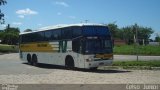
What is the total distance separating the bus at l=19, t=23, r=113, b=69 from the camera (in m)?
24.0

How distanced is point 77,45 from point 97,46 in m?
1.35

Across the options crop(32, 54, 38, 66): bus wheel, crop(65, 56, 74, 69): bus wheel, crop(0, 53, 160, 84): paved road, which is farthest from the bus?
crop(32, 54, 38, 66): bus wheel

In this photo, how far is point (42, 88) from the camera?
1459 cm

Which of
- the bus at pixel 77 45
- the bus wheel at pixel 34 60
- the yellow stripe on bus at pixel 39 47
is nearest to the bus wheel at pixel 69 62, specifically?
the bus at pixel 77 45

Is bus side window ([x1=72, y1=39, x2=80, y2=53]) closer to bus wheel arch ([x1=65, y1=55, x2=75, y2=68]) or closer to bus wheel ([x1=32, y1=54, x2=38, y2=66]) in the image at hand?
bus wheel arch ([x1=65, y1=55, x2=75, y2=68])

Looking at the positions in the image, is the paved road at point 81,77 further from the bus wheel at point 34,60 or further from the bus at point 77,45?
the bus wheel at point 34,60

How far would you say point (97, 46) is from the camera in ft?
79.4

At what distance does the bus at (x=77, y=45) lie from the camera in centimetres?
2395

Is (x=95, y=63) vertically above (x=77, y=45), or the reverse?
(x=77, y=45)

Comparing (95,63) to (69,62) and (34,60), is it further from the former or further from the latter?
(34,60)

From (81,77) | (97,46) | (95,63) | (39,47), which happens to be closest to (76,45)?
(97,46)

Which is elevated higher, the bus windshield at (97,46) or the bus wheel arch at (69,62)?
the bus windshield at (97,46)

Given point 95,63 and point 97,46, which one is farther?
point 97,46

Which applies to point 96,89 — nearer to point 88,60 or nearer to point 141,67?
point 88,60
